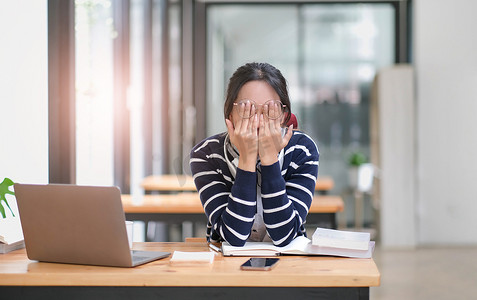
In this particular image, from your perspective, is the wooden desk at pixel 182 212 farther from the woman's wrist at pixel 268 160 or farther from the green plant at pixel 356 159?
the green plant at pixel 356 159

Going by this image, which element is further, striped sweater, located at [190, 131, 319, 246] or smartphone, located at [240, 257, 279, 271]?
striped sweater, located at [190, 131, 319, 246]

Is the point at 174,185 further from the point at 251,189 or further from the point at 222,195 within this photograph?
the point at 251,189

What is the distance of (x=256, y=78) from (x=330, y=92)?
20.2 feet

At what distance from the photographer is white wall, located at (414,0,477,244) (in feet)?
22.8

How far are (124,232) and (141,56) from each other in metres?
4.15

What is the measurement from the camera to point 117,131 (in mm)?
4734

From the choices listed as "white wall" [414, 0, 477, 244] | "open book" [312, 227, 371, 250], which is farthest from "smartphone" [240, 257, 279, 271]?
"white wall" [414, 0, 477, 244]

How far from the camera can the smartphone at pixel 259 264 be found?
1.62 meters

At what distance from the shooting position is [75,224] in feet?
5.32

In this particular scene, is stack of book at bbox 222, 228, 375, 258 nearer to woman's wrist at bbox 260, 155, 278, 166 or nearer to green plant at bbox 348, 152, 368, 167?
woman's wrist at bbox 260, 155, 278, 166

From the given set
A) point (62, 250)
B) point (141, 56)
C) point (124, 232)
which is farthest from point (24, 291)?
point (141, 56)

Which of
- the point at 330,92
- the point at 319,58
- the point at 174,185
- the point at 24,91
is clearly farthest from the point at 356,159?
the point at 24,91

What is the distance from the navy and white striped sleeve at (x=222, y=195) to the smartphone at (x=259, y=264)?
0.16 metres

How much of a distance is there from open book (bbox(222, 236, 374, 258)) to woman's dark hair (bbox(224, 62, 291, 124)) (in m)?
0.39
